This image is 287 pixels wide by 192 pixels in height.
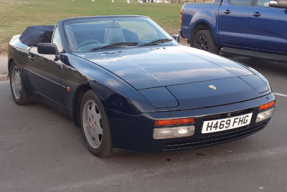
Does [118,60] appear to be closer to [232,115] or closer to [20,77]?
[232,115]

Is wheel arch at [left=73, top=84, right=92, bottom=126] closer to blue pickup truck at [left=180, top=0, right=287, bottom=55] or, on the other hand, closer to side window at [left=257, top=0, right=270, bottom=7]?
blue pickup truck at [left=180, top=0, right=287, bottom=55]

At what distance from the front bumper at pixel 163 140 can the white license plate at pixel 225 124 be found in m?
0.03

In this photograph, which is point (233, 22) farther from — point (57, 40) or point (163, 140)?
point (163, 140)

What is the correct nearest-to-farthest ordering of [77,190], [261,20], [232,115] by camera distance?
[77,190] < [232,115] < [261,20]

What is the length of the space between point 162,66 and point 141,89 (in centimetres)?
65

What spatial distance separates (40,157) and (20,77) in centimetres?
210

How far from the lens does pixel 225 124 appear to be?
3707mm

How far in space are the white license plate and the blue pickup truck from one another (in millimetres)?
4454

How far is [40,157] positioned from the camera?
425cm

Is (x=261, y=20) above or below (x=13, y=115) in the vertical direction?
above

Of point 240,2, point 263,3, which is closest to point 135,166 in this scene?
point 263,3

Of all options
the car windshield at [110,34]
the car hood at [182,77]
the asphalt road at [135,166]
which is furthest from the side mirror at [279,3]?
the car hood at [182,77]

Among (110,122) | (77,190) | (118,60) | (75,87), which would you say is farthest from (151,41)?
(77,190)

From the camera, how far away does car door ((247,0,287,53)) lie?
7840 millimetres
